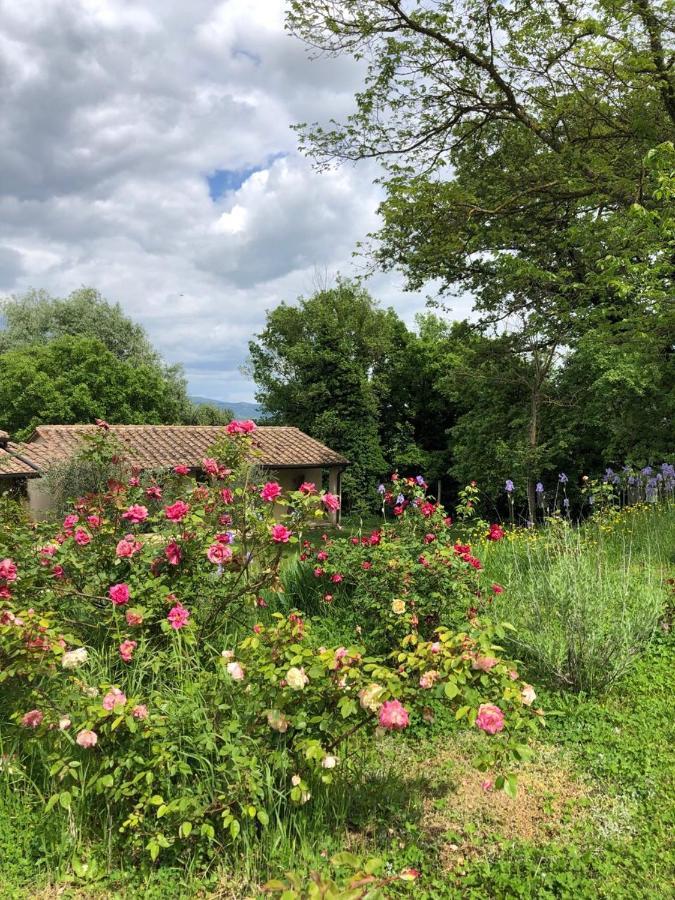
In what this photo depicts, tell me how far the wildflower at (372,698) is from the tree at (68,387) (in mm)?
29238

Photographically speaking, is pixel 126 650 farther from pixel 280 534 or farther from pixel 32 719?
pixel 280 534

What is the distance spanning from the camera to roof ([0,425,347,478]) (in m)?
17.4

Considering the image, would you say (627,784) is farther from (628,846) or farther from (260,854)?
(260,854)

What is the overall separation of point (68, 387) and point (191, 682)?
29156 mm

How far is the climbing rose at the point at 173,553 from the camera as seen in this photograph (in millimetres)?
3141

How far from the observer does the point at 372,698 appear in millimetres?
2121

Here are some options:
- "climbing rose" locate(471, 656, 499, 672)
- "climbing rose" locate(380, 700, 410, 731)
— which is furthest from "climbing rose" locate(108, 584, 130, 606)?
"climbing rose" locate(471, 656, 499, 672)

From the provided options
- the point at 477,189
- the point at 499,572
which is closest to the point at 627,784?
the point at 499,572

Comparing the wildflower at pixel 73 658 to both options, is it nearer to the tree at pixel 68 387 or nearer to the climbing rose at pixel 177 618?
the climbing rose at pixel 177 618

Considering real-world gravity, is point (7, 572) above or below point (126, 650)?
above

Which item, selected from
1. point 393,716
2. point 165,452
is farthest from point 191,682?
point 165,452

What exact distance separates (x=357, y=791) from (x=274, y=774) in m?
0.54

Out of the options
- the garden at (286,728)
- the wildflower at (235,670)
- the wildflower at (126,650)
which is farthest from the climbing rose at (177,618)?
the wildflower at (235,670)

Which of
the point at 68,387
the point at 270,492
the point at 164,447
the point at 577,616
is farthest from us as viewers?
the point at 68,387
